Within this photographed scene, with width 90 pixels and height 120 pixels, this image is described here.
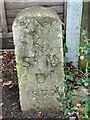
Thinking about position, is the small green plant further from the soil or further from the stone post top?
the stone post top

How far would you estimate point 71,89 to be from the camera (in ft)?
12.9

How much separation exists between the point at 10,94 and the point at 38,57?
0.92 m

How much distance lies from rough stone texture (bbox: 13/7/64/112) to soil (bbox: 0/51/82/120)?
0.33ft

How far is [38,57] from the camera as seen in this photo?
10.6ft

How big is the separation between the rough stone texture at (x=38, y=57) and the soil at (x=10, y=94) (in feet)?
0.33

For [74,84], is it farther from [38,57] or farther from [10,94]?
[38,57]

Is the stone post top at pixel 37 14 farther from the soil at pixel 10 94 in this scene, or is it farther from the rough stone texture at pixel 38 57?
the soil at pixel 10 94

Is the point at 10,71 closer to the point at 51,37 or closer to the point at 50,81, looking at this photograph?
the point at 50,81

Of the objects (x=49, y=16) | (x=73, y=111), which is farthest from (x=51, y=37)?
(x=73, y=111)

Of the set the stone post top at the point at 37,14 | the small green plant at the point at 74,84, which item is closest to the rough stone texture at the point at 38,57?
the stone post top at the point at 37,14

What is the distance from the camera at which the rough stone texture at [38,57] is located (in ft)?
9.95

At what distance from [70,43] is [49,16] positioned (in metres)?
1.34

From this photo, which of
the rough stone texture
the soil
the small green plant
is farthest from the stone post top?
the soil

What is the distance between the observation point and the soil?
11.8ft
